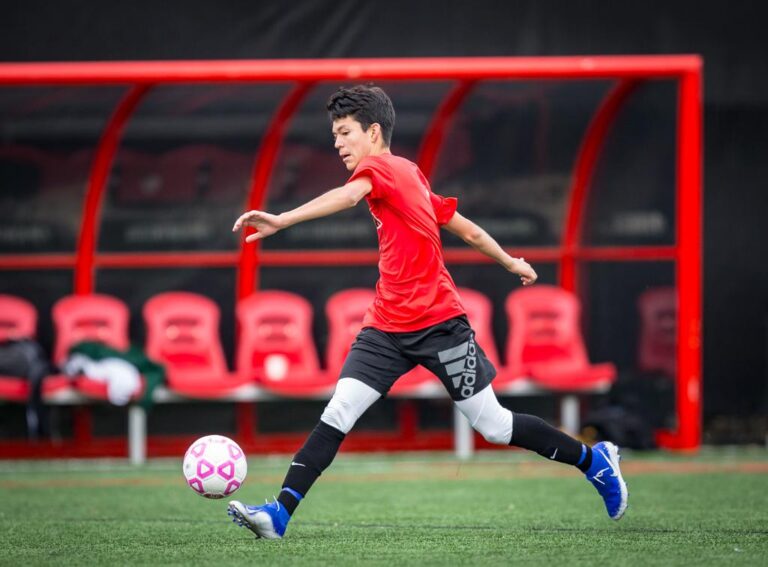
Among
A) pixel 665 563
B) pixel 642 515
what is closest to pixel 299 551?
pixel 665 563

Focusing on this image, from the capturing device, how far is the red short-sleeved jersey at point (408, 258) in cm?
544

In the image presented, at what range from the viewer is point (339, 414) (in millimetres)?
5391

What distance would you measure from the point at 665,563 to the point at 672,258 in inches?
244

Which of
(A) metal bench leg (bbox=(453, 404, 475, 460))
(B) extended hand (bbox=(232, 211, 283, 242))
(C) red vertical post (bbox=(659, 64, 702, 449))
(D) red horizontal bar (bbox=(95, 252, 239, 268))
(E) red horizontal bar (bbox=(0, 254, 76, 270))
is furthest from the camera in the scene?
(D) red horizontal bar (bbox=(95, 252, 239, 268))

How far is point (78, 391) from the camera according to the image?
33.4 ft

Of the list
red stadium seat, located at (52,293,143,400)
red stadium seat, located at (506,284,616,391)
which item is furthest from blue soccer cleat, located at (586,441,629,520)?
red stadium seat, located at (52,293,143,400)

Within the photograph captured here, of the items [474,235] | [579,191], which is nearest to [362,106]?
[474,235]

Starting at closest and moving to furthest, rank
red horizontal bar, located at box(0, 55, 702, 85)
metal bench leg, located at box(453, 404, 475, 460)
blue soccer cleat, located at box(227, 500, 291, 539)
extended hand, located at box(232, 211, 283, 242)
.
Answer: extended hand, located at box(232, 211, 283, 242)
blue soccer cleat, located at box(227, 500, 291, 539)
red horizontal bar, located at box(0, 55, 702, 85)
metal bench leg, located at box(453, 404, 475, 460)

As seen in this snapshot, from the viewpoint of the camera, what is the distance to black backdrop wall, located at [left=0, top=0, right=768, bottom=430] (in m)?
11.3

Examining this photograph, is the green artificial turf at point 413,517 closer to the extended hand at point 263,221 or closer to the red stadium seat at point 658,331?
the red stadium seat at point 658,331

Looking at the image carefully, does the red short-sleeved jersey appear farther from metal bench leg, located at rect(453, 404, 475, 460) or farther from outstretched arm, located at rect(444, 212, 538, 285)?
metal bench leg, located at rect(453, 404, 475, 460)

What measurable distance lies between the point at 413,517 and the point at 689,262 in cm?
437

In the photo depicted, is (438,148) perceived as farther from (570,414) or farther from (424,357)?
(424,357)

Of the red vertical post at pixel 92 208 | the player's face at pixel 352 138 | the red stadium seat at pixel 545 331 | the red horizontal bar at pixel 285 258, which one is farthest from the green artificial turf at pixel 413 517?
the red horizontal bar at pixel 285 258
